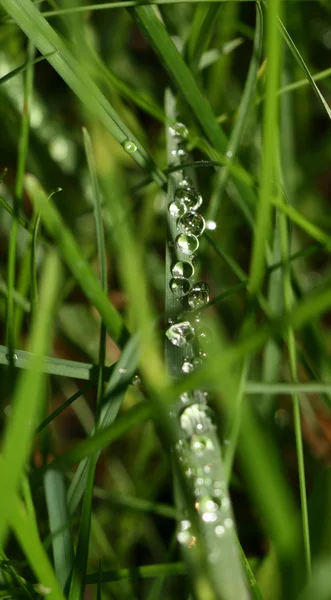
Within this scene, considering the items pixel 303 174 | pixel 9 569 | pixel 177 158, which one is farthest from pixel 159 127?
pixel 9 569

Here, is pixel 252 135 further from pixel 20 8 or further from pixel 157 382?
pixel 157 382

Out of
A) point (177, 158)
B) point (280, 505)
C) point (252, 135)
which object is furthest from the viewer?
point (252, 135)

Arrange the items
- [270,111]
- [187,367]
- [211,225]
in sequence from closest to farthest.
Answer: [270,111] < [187,367] < [211,225]

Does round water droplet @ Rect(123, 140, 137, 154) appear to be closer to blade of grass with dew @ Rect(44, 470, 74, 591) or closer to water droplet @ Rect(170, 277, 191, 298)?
water droplet @ Rect(170, 277, 191, 298)

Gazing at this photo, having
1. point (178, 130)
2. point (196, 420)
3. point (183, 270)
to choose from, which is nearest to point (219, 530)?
point (196, 420)

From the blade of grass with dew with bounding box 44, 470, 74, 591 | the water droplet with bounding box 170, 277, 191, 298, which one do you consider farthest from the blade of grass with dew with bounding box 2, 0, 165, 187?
the blade of grass with dew with bounding box 44, 470, 74, 591

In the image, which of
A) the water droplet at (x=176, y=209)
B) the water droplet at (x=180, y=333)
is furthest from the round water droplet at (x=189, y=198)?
the water droplet at (x=180, y=333)

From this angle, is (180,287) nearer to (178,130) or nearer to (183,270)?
(183,270)
